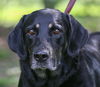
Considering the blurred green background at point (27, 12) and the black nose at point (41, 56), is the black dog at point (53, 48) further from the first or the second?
the blurred green background at point (27, 12)

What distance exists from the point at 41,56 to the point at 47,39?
0.24 m

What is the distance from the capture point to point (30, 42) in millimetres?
7754

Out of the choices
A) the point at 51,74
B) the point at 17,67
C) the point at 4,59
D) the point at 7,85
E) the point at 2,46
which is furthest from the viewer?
the point at 2,46

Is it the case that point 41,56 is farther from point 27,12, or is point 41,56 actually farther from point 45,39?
point 27,12

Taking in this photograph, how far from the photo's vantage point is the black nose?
294 inches

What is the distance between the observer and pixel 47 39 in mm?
7617

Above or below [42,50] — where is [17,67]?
below

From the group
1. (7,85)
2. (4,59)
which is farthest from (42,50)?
(4,59)

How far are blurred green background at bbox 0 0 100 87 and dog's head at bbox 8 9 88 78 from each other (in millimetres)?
4214

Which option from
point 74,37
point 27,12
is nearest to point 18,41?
point 74,37

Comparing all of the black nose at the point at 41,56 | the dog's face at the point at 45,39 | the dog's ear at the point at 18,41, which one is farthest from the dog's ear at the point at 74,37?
the dog's ear at the point at 18,41

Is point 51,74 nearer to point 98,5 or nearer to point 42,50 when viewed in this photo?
point 42,50

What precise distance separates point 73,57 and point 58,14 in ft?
1.86

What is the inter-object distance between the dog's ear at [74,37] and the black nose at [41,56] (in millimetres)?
449
